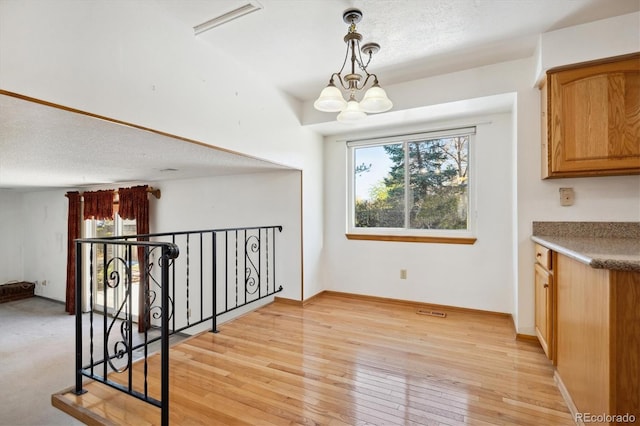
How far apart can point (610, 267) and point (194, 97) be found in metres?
2.47

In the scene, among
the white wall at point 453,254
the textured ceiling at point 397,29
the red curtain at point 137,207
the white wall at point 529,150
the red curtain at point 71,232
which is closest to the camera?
the textured ceiling at point 397,29

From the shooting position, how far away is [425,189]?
3525 mm

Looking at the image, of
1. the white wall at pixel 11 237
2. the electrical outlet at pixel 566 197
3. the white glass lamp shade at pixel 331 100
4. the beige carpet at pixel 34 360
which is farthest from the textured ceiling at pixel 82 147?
the white wall at pixel 11 237

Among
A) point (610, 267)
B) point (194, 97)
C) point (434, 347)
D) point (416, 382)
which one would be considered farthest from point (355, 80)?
point (434, 347)

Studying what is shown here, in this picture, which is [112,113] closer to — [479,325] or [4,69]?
[4,69]

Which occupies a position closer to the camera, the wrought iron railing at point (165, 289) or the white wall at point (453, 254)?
the wrought iron railing at point (165, 289)

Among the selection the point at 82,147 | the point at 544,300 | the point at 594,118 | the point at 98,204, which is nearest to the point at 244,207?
the point at 82,147

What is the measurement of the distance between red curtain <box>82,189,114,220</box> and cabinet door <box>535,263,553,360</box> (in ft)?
20.3

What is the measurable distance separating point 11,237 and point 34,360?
176 inches

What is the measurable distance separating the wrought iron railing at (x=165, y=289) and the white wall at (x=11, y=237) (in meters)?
2.57

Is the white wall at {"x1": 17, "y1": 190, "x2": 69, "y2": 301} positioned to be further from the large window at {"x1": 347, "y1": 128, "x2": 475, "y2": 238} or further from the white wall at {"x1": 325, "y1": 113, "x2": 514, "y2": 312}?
the large window at {"x1": 347, "y1": 128, "x2": 475, "y2": 238}

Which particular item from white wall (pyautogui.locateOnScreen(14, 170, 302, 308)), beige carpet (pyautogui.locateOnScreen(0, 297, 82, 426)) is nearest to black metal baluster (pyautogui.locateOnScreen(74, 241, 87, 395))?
beige carpet (pyautogui.locateOnScreen(0, 297, 82, 426))

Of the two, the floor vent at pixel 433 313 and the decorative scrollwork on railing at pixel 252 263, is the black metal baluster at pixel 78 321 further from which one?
the floor vent at pixel 433 313

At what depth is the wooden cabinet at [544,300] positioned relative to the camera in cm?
196
